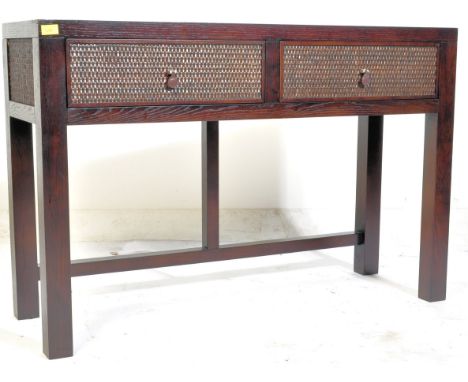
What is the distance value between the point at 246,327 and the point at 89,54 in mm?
941

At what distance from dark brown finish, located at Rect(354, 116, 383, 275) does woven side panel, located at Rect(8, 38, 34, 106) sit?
48.6 inches

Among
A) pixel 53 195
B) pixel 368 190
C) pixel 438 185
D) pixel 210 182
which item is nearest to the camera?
pixel 53 195

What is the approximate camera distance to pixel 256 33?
2.29 meters

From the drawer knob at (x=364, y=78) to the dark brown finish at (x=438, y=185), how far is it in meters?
0.29

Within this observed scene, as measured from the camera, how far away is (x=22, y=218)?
2473 mm

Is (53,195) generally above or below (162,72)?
below

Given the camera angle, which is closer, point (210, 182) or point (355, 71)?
point (355, 71)

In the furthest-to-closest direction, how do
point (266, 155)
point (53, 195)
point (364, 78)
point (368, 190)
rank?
1. point (266, 155)
2. point (368, 190)
3. point (364, 78)
4. point (53, 195)

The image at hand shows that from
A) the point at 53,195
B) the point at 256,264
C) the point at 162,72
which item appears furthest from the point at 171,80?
A: the point at 256,264

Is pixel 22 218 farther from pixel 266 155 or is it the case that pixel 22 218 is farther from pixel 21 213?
pixel 266 155

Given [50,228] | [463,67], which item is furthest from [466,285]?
[50,228]

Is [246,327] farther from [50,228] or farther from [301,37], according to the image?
[301,37]

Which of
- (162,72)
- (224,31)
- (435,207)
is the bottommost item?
(435,207)

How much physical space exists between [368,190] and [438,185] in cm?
37
